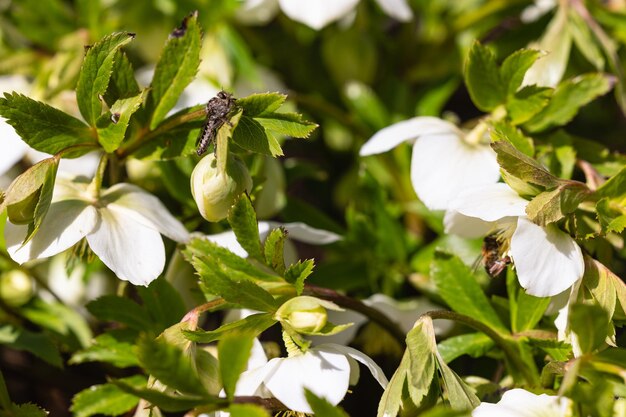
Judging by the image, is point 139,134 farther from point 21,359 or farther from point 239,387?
point 21,359

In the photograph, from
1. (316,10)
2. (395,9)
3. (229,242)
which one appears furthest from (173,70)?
(395,9)

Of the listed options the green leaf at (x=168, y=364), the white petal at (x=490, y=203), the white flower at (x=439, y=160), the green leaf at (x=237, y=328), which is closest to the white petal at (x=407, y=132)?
the white flower at (x=439, y=160)

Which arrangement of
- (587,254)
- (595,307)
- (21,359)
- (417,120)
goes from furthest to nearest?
(21,359), (417,120), (587,254), (595,307)

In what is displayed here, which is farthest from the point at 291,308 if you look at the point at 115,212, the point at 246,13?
the point at 246,13

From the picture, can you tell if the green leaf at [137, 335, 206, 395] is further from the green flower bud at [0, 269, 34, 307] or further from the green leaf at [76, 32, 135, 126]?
the green flower bud at [0, 269, 34, 307]

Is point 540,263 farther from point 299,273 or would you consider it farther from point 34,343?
point 34,343

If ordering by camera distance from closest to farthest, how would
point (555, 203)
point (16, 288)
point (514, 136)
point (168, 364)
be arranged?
point (168, 364), point (555, 203), point (514, 136), point (16, 288)
